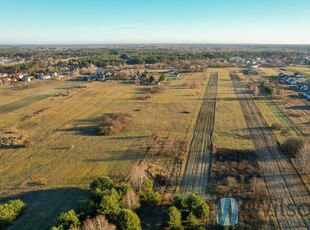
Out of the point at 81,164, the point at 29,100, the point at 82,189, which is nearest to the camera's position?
the point at 82,189

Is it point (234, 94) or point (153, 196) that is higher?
point (234, 94)

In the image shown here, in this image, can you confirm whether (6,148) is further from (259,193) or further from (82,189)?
(259,193)

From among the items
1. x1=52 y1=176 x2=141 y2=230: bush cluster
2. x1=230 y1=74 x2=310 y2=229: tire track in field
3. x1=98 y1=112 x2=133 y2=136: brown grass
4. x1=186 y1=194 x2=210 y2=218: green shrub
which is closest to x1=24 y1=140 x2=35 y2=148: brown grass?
x1=98 y1=112 x2=133 y2=136: brown grass

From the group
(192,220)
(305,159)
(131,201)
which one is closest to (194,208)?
(192,220)

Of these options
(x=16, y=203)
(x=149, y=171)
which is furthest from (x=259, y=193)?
(x=16, y=203)

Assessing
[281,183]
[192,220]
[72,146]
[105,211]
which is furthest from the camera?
[72,146]

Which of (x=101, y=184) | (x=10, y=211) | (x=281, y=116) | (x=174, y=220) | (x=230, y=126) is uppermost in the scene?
(x=281, y=116)

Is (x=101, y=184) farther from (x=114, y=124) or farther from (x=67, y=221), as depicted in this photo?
(x=114, y=124)
